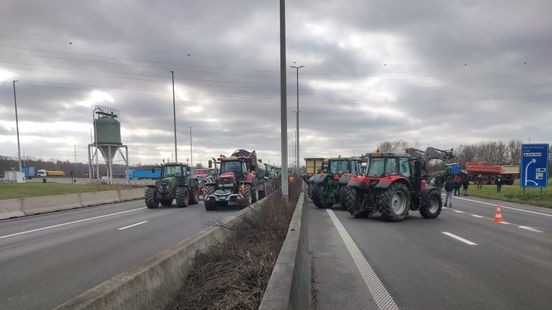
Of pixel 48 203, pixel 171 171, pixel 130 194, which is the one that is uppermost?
pixel 171 171

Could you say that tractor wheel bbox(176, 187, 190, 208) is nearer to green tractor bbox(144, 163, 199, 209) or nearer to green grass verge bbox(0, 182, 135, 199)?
green tractor bbox(144, 163, 199, 209)

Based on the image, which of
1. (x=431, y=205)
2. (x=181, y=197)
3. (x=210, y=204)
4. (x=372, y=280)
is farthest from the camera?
(x=181, y=197)

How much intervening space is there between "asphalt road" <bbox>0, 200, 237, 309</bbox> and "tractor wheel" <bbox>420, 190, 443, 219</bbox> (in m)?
8.69

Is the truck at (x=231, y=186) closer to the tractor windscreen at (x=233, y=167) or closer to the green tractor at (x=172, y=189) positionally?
the tractor windscreen at (x=233, y=167)

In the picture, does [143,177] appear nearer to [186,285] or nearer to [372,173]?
[372,173]

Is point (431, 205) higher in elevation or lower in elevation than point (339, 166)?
lower

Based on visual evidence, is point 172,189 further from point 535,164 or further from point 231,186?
point 535,164

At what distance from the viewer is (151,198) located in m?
22.9

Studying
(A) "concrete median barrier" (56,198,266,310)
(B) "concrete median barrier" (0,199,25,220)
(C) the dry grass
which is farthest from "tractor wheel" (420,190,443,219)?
(B) "concrete median barrier" (0,199,25,220)

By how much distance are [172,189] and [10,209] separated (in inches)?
301

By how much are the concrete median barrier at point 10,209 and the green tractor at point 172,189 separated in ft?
19.3

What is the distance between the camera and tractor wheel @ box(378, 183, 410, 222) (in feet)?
50.8

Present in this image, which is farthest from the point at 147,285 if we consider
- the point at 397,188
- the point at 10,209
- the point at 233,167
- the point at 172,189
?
the point at 172,189

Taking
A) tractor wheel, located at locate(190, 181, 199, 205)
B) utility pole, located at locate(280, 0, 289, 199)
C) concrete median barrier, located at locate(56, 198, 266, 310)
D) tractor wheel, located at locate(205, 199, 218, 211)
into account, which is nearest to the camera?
concrete median barrier, located at locate(56, 198, 266, 310)
